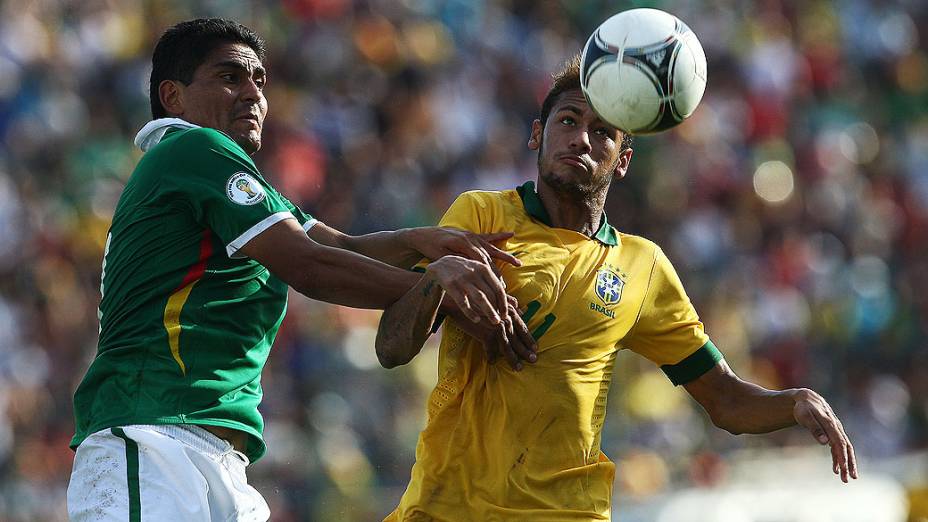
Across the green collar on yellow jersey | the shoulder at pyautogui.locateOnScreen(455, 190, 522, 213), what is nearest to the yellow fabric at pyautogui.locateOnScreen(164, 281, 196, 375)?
the shoulder at pyautogui.locateOnScreen(455, 190, 522, 213)

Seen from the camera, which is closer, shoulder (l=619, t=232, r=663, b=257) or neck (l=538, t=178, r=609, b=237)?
neck (l=538, t=178, r=609, b=237)

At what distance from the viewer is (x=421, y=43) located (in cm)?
1362

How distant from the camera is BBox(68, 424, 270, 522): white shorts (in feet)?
14.6

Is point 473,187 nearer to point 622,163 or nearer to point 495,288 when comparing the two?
point 622,163

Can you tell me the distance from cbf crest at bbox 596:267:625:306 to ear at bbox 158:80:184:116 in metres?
1.71

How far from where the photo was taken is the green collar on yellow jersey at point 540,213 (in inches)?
215

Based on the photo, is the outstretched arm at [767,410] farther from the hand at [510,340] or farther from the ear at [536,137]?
the ear at [536,137]

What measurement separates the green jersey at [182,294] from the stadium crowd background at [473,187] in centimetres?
523

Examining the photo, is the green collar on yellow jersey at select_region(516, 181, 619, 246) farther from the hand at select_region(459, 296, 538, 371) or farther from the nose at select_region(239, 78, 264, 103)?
the nose at select_region(239, 78, 264, 103)

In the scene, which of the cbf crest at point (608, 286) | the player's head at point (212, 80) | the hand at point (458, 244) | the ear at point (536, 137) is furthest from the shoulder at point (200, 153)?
the cbf crest at point (608, 286)

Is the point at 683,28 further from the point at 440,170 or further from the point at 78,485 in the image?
the point at 440,170

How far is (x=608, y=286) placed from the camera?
5.39 m

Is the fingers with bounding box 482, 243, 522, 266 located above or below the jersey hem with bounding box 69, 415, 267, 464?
above

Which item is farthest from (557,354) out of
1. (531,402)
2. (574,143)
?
Answer: (574,143)
